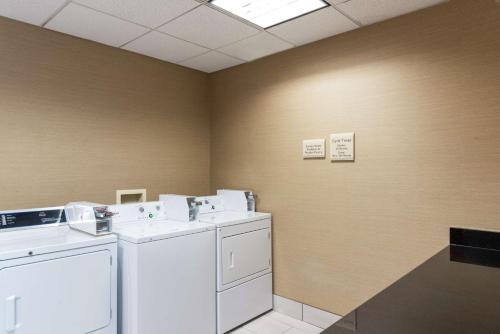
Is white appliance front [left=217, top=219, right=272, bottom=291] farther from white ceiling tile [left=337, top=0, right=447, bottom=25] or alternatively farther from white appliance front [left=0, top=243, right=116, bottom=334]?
white ceiling tile [left=337, top=0, right=447, bottom=25]

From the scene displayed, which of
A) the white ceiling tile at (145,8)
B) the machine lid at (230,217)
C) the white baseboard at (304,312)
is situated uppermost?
the white ceiling tile at (145,8)

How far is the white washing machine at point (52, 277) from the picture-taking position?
1.67 m

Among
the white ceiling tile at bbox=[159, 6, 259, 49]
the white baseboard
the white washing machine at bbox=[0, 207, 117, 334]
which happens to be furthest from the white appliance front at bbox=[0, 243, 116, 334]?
the white ceiling tile at bbox=[159, 6, 259, 49]

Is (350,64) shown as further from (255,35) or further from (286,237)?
(286,237)

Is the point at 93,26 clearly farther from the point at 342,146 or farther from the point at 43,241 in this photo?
the point at 342,146

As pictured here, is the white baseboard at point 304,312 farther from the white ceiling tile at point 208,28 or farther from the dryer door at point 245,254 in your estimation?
the white ceiling tile at point 208,28

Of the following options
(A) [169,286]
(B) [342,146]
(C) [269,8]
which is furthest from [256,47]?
(A) [169,286]

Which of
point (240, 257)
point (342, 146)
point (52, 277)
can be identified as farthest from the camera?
point (240, 257)

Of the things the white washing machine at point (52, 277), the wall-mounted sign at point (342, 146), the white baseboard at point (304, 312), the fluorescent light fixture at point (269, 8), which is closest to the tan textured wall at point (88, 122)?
the white washing machine at point (52, 277)

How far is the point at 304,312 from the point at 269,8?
8.01ft

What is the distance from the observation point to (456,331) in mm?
860

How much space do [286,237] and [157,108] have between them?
1.77m

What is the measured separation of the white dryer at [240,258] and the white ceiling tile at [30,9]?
5.78 ft

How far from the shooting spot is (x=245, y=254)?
273 cm
